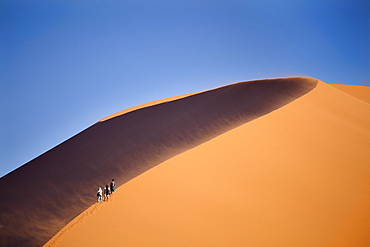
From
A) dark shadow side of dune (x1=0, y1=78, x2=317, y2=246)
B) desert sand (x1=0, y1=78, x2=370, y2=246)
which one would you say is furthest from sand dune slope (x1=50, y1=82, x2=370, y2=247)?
dark shadow side of dune (x1=0, y1=78, x2=317, y2=246)

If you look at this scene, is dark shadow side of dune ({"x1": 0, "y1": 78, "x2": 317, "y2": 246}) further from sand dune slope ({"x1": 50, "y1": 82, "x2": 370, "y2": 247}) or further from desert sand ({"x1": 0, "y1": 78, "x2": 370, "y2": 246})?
sand dune slope ({"x1": 50, "y1": 82, "x2": 370, "y2": 247})

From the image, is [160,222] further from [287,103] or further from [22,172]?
[22,172]

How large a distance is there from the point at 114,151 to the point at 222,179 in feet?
25.0

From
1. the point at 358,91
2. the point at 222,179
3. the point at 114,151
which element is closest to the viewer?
the point at 222,179

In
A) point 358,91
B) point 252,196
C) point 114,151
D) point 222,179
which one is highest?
point 358,91

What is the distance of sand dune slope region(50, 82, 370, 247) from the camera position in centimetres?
869

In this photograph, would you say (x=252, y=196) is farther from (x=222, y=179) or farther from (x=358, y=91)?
(x=358, y=91)

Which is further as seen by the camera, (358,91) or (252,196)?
(358,91)

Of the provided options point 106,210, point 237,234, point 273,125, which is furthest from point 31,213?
point 273,125

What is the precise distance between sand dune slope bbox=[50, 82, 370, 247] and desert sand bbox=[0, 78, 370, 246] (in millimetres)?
35

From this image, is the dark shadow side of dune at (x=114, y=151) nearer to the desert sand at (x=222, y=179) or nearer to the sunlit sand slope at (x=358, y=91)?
the desert sand at (x=222, y=179)

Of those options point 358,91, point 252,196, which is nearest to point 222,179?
point 252,196

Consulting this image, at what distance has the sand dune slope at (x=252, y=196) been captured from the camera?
869 centimetres

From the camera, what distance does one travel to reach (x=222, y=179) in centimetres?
1109
